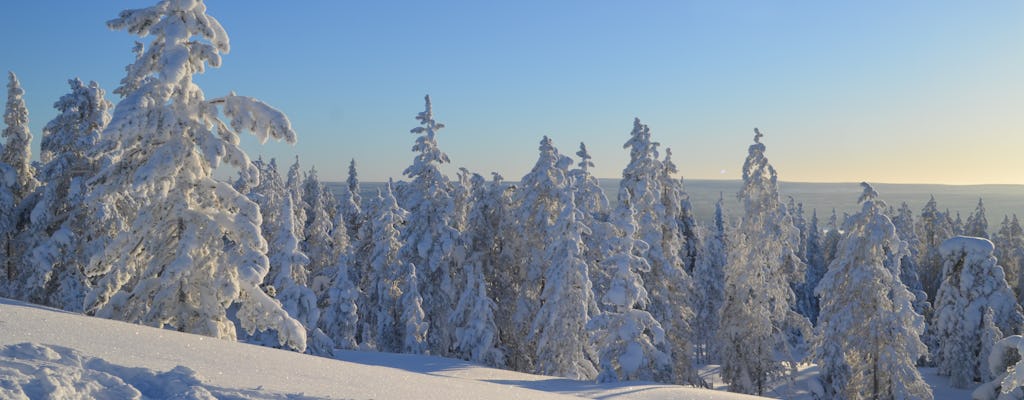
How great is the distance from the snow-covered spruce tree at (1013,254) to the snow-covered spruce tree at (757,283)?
4338cm

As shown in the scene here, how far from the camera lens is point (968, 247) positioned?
37344 millimetres

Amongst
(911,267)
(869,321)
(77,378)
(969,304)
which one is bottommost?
(969,304)

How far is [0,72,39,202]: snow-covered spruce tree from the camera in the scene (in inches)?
913

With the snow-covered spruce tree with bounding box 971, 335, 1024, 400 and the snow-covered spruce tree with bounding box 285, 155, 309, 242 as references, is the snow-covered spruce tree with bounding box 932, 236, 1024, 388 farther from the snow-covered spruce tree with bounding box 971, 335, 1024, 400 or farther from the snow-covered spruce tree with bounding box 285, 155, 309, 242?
the snow-covered spruce tree with bounding box 285, 155, 309, 242

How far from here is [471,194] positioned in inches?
1231

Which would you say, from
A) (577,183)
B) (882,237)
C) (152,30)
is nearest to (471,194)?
(577,183)

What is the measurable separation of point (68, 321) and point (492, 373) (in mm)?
13500

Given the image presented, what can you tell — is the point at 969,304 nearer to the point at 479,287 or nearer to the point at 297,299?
the point at 479,287

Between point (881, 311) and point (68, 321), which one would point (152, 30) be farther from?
→ point (881, 311)

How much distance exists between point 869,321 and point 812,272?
4994 centimetres

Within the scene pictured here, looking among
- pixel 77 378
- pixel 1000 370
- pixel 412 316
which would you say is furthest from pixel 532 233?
pixel 1000 370

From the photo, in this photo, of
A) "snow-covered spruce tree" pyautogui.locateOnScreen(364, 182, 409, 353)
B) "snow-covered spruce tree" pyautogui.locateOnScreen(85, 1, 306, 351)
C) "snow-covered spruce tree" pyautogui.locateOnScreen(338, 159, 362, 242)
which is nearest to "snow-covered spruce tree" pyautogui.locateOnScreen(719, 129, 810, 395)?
"snow-covered spruce tree" pyautogui.locateOnScreen(364, 182, 409, 353)

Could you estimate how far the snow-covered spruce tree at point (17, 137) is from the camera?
23188 mm

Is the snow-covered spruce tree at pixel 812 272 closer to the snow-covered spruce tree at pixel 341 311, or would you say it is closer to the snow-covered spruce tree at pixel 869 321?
the snow-covered spruce tree at pixel 869 321
